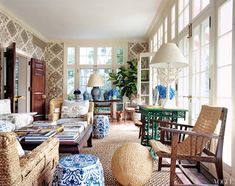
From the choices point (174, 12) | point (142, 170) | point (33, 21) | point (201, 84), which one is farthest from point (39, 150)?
point (33, 21)

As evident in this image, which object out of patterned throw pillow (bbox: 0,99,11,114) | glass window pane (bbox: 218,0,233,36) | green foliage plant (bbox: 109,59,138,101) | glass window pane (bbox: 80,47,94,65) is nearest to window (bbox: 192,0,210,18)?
glass window pane (bbox: 218,0,233,36)

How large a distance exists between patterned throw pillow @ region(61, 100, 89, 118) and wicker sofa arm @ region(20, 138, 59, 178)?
97.1 inches

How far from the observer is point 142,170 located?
77.2 inches

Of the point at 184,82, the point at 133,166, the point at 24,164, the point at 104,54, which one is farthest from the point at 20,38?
the point at 24,164

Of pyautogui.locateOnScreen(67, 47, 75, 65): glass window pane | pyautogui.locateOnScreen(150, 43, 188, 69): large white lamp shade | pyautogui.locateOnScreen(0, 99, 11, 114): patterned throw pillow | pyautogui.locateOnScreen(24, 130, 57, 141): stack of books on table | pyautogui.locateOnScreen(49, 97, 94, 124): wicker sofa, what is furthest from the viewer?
A: pyautogui.locateOnScreen(67, 47, 75, 65): glass window pane

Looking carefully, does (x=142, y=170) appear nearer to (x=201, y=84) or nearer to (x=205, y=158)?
(x=205, y=158)

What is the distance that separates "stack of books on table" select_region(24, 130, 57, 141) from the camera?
7.34 feet

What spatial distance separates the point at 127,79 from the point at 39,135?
188 inches

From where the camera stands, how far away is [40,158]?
139 centimetres

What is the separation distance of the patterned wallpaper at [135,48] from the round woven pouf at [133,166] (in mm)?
5720

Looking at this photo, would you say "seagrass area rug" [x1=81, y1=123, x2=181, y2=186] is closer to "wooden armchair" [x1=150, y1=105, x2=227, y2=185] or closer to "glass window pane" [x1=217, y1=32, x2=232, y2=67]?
"wooden armchair" [x1=150, y1=105, x2=227, y2=185]

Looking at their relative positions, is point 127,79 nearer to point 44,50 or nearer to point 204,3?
point 44,50

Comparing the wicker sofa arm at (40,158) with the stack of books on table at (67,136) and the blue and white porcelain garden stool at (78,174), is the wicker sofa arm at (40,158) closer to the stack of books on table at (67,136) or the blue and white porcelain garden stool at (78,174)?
the blue and white porcelain garden stool at (78,174)

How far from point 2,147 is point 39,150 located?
1.55ft
